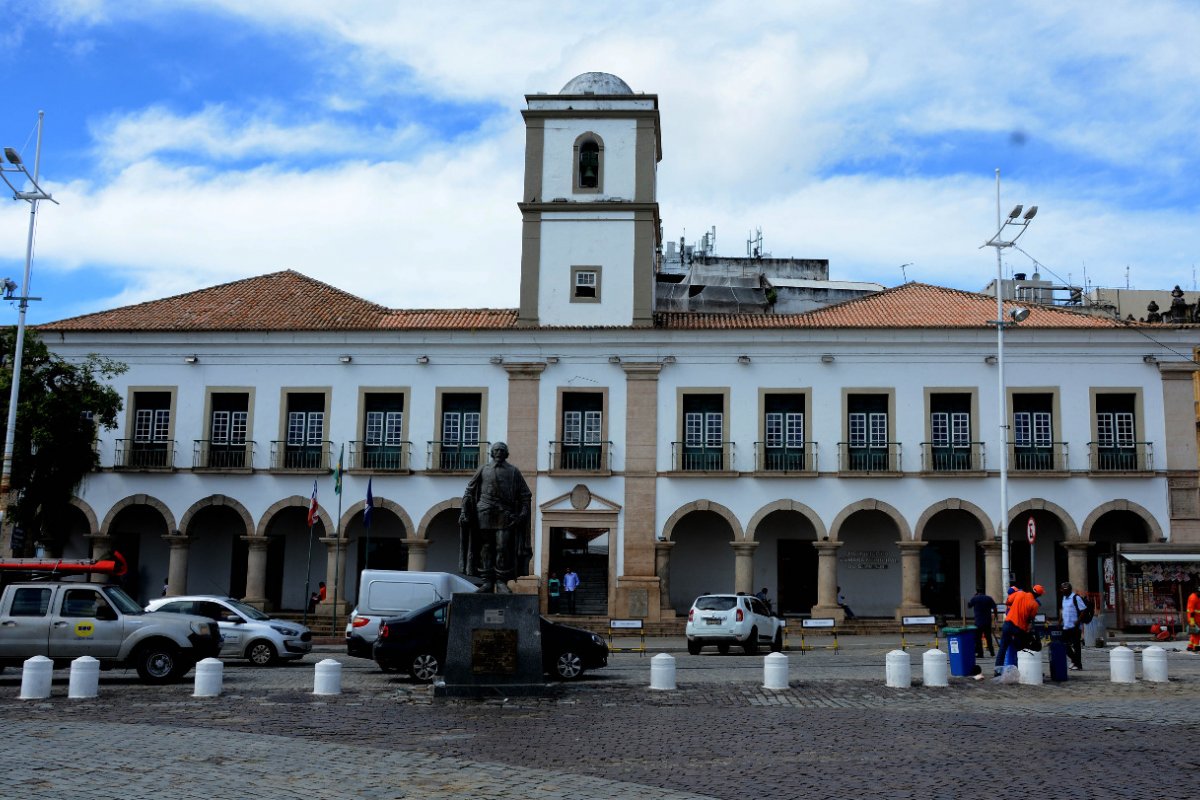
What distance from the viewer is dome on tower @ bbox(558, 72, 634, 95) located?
37.3 metres

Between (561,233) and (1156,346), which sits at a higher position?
(561,233)

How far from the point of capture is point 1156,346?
3366cm

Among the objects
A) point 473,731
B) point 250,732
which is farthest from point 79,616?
point 473,731

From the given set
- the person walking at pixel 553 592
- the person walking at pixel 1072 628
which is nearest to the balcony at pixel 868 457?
the person walking at pixel 553 592

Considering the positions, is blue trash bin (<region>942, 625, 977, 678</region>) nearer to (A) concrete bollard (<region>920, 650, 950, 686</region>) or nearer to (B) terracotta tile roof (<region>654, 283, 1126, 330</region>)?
(A) concrete bollard (<region>920, 650, 950, 686</region>)

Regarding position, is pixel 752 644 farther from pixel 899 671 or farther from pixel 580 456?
pixel 580 456

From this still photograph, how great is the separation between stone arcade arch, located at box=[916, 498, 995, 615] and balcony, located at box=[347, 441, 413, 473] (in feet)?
48.3

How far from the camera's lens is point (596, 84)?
37.5 meters

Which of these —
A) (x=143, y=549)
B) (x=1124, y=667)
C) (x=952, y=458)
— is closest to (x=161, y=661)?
(x=1124, y=667)

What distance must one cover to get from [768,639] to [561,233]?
47.5 feet

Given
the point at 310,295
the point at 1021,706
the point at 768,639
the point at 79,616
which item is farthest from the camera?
the point at 310,295

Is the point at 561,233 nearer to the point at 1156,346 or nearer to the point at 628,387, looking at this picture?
the point at 628,387

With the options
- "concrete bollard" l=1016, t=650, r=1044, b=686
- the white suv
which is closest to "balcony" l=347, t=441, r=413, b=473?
the white suv

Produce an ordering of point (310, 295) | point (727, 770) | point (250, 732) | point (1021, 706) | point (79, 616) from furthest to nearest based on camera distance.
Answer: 1. point (310, 295)
2. point (79, 616)
3. point (1021, 706)
4. point (250, 732)
5. point (727, 770)
